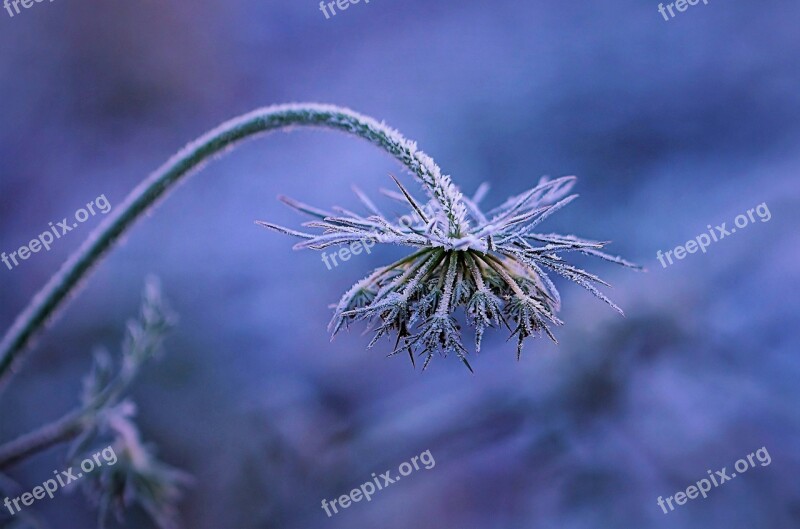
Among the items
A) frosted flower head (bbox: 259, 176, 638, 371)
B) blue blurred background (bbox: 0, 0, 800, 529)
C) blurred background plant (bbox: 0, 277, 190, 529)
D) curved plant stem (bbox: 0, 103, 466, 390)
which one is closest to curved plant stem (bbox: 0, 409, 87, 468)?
blurred background plant (bbox: 0, 277, 190, 529)

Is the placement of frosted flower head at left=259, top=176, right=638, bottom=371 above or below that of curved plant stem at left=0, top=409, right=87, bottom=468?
below

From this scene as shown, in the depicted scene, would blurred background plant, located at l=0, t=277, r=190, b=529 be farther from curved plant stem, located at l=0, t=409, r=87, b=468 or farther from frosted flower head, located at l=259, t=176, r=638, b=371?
frosted flower head, located at l=259, t=176, r=638, b=371

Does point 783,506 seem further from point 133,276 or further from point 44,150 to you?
point 44,150

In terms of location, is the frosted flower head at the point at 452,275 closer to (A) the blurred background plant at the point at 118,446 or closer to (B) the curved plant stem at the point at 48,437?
(A) the blurred background plant at the point at 118,446

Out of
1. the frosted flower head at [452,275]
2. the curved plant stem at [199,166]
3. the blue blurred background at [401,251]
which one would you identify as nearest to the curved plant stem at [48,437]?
the curved plant stem at [199,166]

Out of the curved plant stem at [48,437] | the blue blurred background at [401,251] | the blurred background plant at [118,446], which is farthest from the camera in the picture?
the blue blurred background at [401,251]

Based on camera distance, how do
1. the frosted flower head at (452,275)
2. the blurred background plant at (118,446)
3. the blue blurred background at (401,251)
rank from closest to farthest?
the frosted flower head at (452,275), the blurred background plant at (118,446), the blue blurred background at (401,251)

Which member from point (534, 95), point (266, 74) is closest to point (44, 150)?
point (266, 74)
